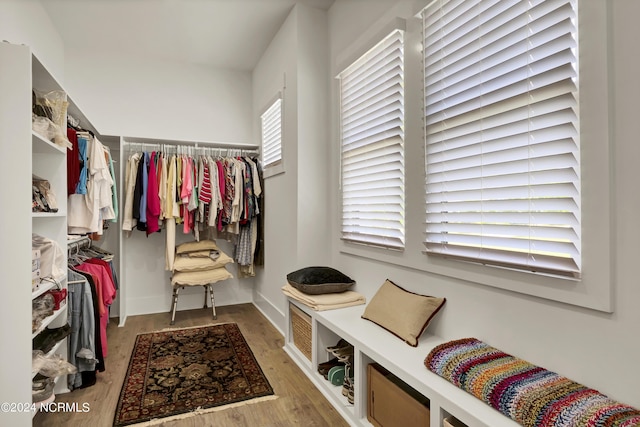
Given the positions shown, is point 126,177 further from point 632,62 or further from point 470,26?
point 632,62

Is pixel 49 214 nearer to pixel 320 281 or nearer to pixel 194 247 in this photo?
pixel 320 281

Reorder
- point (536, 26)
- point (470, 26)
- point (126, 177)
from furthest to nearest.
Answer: point (126, 177) → point (470, 26) → point (536, 26)

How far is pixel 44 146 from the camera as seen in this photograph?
1962 millimetres

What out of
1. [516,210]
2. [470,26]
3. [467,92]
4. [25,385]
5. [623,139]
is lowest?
[25,385]

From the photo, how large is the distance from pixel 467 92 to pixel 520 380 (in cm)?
120

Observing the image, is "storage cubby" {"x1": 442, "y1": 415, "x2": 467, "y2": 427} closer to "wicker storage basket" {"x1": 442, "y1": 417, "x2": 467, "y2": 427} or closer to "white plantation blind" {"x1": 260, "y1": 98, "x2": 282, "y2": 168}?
"wicker storage basket" {"x1": 442, "y1": 417, "x2": 467, "y2": 427}

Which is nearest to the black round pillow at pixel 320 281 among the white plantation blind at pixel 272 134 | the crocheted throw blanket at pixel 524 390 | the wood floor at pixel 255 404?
the wood floor at pixel 255 404

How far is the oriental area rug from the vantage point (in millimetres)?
1991

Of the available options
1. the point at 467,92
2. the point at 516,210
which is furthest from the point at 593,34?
the point at 516,210

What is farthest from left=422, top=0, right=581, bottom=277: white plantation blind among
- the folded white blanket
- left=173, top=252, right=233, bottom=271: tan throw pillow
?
left=173, top=252, right=233, bottom=271: tan throw pillow

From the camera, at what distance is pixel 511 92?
1.40 metres

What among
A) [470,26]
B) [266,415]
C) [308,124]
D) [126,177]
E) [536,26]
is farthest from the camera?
[126,177]

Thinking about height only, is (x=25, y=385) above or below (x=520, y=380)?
below

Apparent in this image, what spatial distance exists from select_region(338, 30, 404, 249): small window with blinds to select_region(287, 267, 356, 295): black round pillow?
0.30 m
